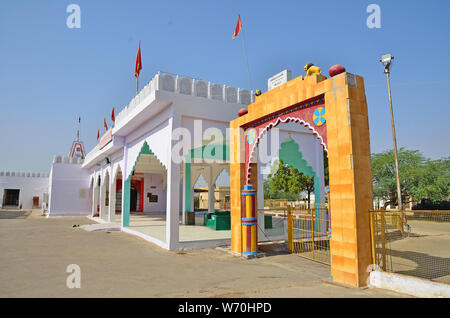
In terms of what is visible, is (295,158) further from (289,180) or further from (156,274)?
(289,180)

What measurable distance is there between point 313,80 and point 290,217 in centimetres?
403

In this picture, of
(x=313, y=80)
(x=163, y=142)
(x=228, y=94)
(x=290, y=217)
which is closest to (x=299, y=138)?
(x=228, y=94)

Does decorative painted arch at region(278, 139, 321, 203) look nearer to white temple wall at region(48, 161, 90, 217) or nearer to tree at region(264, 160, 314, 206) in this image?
tree at region(264, 160, 314, 206)

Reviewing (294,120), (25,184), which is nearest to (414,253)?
(294,120)

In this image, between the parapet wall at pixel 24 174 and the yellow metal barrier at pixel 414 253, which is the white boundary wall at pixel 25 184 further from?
the yellow metal barrier at pixel 414 253

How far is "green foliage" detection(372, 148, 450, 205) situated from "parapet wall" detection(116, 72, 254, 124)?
14338 millimetres

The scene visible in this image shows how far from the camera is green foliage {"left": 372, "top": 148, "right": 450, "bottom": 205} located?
1909 cm

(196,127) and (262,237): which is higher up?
(196,127)

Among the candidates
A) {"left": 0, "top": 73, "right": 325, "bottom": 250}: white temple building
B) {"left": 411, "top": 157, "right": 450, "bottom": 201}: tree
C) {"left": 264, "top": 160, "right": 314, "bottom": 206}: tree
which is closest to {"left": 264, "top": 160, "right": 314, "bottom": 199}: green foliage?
{"left": 264, "top": 160, "right": 314, "bottom": 206}: tree

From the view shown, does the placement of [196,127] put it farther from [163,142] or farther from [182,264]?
[182,264]

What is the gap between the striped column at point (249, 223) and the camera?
706 cm

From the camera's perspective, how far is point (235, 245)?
744cm

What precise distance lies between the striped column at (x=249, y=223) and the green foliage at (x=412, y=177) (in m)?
15.2

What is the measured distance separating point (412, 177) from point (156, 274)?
20412 mm
